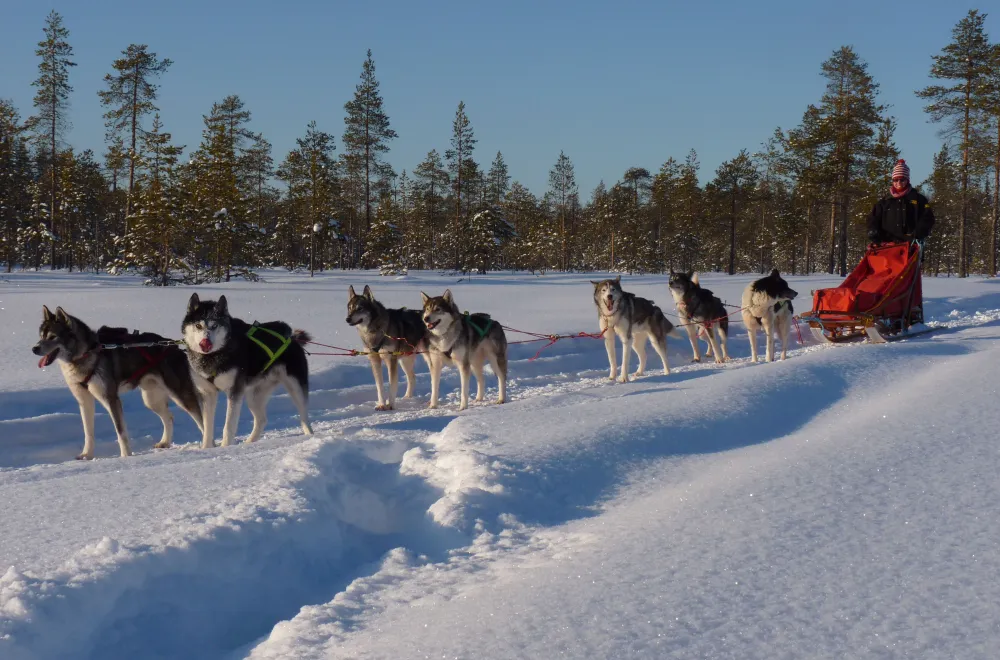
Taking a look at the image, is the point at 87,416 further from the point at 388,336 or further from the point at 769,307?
the point at 769,307

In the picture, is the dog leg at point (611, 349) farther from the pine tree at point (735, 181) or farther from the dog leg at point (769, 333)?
the pine tree at point (735, 181)

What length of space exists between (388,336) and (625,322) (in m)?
2.70

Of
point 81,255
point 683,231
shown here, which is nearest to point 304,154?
point 81,255

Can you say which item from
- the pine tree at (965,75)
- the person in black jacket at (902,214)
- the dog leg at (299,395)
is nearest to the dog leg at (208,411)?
the dog leg at (299,395)

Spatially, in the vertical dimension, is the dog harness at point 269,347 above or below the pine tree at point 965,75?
below

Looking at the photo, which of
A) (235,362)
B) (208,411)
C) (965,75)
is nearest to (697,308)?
(235,362)

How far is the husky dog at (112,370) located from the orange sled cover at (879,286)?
7.40 metres

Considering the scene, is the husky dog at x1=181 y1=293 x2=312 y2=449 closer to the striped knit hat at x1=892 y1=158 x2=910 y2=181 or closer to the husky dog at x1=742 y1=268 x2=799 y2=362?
the husky dog at x1=742 y1=268 x2=799 y2=362

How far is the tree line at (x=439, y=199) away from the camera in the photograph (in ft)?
84.1

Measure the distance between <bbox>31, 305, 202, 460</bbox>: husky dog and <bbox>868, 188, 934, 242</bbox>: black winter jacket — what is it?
28.1 ft

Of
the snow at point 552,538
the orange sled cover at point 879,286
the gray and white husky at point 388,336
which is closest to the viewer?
the snow at point 552,538

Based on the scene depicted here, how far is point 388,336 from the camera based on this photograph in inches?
294

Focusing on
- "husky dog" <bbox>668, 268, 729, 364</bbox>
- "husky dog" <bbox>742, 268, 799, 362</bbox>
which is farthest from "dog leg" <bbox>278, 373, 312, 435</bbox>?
"husky dog" <bbox>742, 268, 799, 362</bbox>

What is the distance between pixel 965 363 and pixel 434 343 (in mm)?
4850
